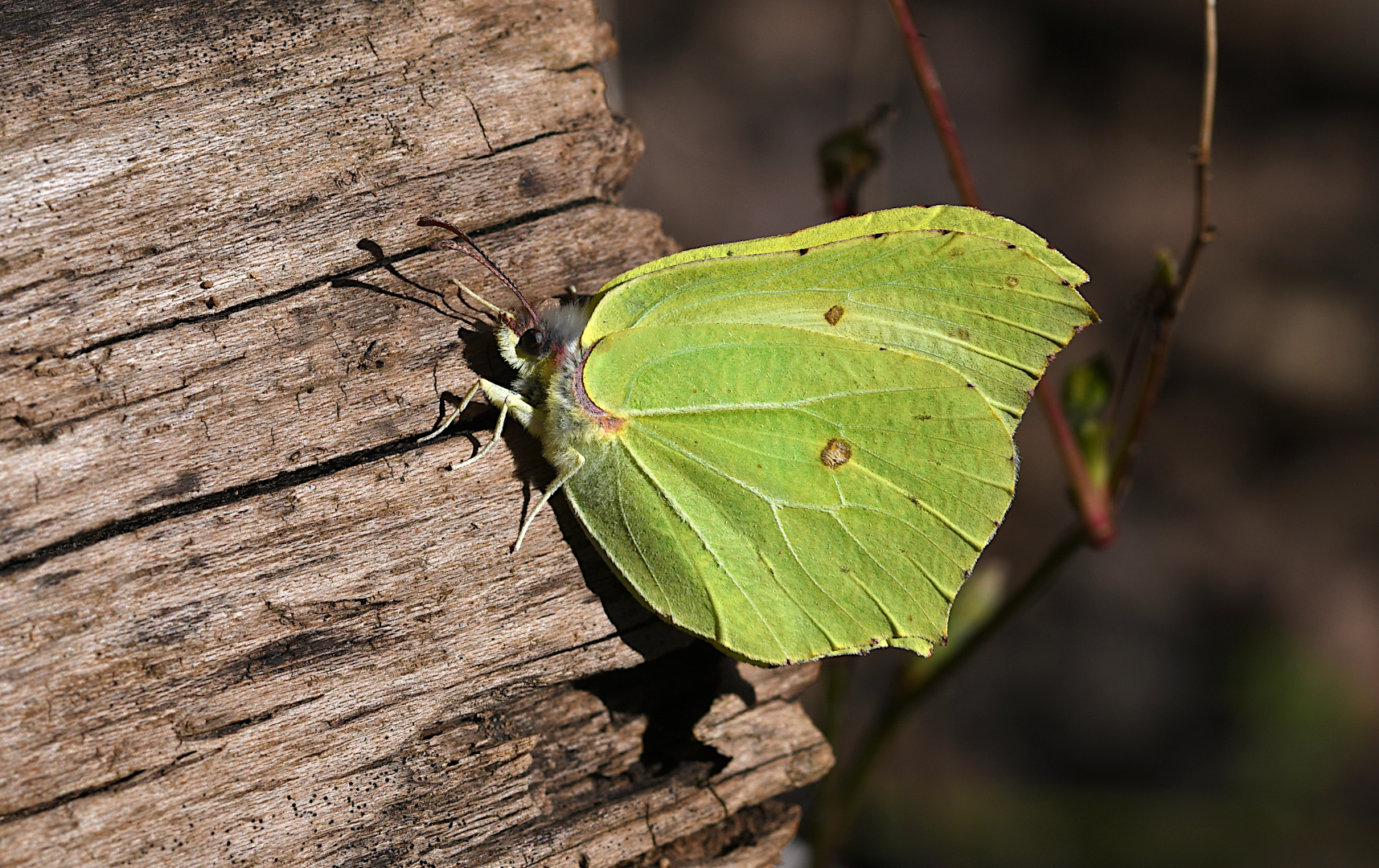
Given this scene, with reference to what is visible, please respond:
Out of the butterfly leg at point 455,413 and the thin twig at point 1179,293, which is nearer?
the butterfly leg at point 455,413

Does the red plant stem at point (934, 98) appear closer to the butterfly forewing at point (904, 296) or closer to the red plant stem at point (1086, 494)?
the butterfly forewing at point (904, 296)

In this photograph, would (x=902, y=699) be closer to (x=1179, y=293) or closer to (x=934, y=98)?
(x=1179, y=293)

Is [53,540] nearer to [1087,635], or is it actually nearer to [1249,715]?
[1087,635]

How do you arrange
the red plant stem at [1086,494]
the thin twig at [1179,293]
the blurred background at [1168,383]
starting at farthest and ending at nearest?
the blurred background at [1168,383] < the red plant stem at [1086,494] < the thin twig at [1179,293]

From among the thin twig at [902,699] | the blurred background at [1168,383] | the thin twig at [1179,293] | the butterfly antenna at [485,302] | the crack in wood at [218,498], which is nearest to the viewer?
the crack in wood at [218,498]

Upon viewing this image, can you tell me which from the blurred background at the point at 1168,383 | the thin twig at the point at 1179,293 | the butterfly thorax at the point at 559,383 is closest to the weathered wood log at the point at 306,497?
the butterfly thorax at the point at 559,383

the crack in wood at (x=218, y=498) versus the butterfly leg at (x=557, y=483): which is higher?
the crack in wood at (x=218, y=498)
